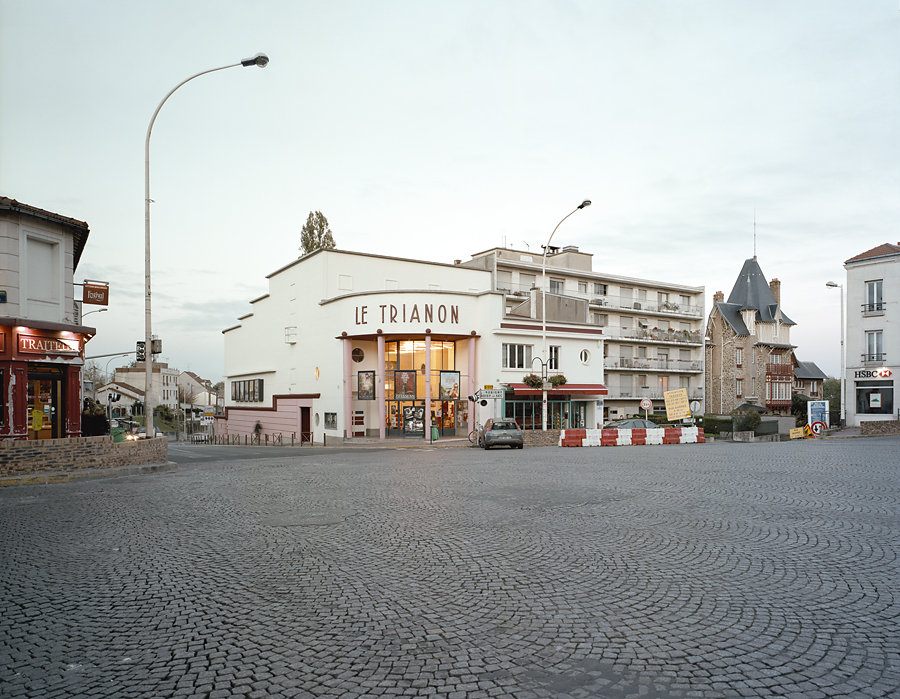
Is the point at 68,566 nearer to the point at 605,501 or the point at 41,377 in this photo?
the point at 605,501

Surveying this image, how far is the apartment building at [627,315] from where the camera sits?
166 feet

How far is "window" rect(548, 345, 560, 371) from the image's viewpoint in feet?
130

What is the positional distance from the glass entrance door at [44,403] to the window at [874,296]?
164ft

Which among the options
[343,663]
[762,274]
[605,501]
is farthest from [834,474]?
[762,274]

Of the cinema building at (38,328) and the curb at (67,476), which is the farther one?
the cinema building at (38,328)

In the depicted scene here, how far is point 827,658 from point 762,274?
218ft

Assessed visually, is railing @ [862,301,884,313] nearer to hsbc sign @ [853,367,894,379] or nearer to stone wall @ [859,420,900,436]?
hsbc sign @ [853,367,894,379]

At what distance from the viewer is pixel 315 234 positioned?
166 feet

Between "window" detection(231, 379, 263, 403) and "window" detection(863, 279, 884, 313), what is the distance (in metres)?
47.2

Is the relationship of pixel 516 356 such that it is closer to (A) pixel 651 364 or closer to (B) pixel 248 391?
(A) pixel 651 364

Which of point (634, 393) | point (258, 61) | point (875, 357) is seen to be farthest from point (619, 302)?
point (258, 61)

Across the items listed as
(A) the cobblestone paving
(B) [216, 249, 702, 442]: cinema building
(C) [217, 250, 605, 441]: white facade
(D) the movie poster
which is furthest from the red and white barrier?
(A) the cobblestone paving

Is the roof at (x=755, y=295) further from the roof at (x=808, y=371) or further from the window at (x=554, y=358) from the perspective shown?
the window at (x=554, y=358)

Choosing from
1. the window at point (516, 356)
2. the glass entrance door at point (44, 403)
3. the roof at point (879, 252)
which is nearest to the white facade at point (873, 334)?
the roof at point (879, 252)
